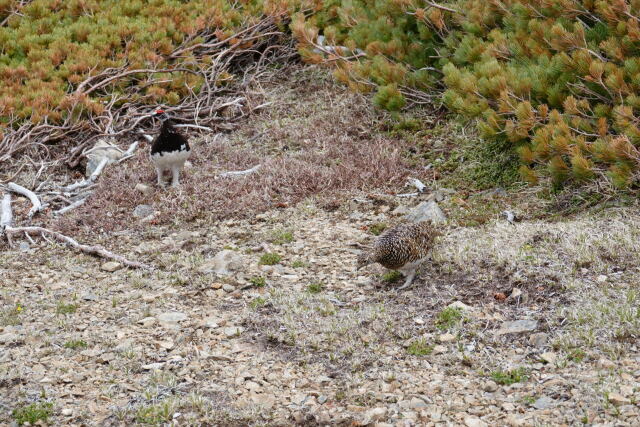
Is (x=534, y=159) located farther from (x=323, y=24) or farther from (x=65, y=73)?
(x=65, y=73)

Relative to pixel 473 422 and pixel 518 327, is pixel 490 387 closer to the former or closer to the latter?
pixel 473 422

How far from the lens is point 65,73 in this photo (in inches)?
428

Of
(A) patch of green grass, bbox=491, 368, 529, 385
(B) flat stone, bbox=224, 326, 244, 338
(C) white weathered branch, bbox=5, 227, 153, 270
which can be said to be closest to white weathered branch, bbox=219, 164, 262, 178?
(C) white weathered branch, bbox=5, 227, 153, 270

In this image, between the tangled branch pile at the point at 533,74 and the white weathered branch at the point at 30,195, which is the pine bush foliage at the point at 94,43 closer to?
the white weathered branch at the point at 30,195

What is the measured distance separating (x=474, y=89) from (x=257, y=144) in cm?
319

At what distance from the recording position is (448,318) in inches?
221

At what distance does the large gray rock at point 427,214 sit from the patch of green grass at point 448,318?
1.88 meters

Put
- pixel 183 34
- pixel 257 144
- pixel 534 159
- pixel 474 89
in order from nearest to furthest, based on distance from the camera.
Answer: pixel 534 159, pixel 474 89, pixel 257 144, pixel 183 34

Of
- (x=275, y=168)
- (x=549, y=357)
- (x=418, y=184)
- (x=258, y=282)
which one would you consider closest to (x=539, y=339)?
(x=549, y=357)

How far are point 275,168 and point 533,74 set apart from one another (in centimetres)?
301

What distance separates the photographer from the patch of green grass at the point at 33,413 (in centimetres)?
475

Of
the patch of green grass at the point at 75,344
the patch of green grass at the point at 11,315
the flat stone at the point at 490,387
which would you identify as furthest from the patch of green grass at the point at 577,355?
the patch of green grass at the point at 11,315

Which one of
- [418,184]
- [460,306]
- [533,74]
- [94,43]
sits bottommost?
[418,184]

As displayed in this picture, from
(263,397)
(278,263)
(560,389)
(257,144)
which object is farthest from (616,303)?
(257,144)
